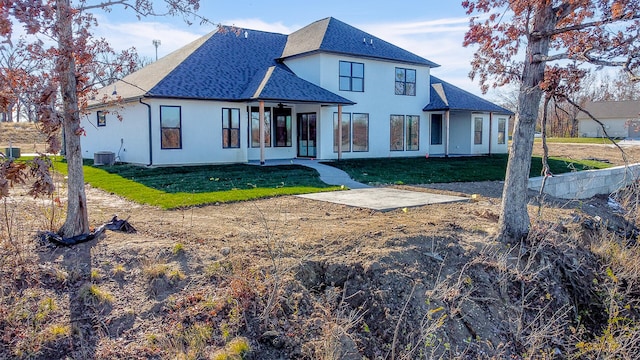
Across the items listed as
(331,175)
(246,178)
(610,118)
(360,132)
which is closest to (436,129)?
(360,132)

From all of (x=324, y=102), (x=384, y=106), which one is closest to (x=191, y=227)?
(x=324, y=102)

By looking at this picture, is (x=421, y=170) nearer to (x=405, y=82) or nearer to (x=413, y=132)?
(x=413, y=132)

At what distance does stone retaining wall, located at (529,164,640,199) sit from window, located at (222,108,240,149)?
37.3ft

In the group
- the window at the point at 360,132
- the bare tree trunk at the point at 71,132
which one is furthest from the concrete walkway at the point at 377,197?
the window at the point at 360,132

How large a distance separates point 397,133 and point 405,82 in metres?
2.60

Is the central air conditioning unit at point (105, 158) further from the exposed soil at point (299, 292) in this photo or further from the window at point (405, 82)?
the window at point (405, 82)

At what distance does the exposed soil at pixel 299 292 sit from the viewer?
4.66m

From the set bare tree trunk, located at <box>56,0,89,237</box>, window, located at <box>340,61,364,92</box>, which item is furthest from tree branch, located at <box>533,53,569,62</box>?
window, located at <box>340,61,364,92</box>

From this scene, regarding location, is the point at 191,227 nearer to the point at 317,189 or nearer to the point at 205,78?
the point at 317,189

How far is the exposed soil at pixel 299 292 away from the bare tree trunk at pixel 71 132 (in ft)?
1.52

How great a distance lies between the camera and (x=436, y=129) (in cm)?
2667

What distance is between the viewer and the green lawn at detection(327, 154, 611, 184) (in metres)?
15.4

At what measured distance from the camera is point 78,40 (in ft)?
20.1

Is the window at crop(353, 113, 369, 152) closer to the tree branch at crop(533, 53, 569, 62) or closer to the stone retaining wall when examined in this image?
the stone retaining wall
